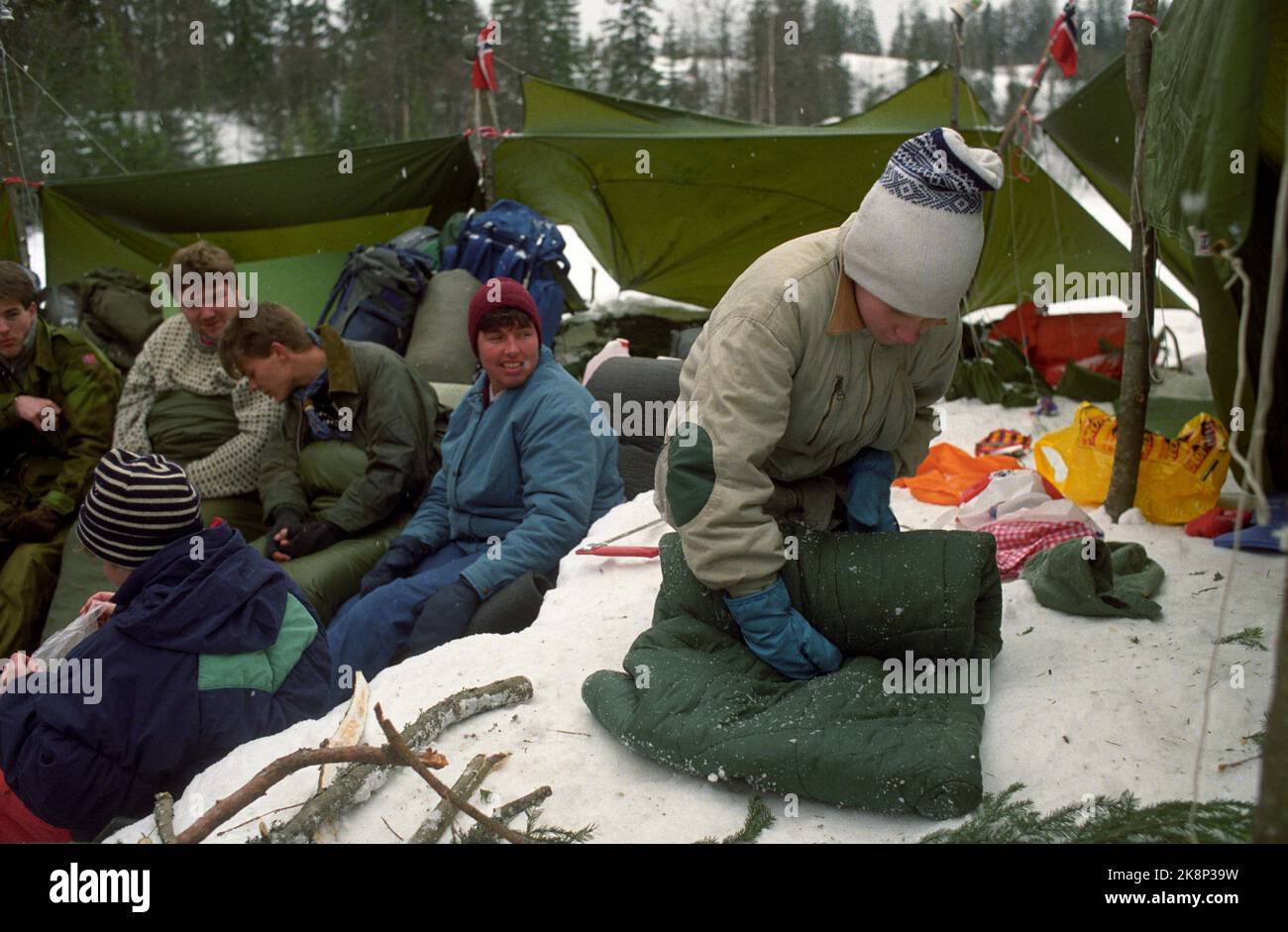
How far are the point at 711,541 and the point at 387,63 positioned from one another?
24.4 meters

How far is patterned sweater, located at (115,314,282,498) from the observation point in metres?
4.61

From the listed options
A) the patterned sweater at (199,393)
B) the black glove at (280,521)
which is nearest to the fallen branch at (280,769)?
the black glove at (280,521)

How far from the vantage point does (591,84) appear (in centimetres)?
2283

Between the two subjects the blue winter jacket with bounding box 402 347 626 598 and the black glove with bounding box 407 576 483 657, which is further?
the blue winter jacket with bounding box 402 347 626 598

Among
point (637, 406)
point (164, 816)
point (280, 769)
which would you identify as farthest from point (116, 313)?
point (280, 769)

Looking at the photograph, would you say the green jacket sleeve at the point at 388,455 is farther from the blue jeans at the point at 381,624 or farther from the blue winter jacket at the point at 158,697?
the blue winter jacket at the point at 158,697

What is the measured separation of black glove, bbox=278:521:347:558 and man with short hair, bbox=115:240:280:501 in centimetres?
68

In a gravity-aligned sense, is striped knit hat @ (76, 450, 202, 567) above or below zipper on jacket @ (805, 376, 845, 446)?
below

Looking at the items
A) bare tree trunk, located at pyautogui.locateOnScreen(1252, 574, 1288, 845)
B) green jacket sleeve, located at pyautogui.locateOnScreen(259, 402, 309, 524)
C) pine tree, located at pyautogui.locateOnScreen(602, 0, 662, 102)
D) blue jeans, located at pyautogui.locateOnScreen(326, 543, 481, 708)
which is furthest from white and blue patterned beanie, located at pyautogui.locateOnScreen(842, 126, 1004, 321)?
pine tree, located at pyautogui.locateOnScreen(602, 0, 662, 102)

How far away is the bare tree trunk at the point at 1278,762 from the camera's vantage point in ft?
3.98

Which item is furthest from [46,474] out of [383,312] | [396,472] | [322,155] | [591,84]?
[591,84]

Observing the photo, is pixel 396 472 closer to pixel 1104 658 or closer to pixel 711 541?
pixel 711 541

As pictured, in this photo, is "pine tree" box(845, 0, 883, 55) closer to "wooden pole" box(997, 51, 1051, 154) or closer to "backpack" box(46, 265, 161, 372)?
"wooden pole" box(997, 51, 1051, 154)

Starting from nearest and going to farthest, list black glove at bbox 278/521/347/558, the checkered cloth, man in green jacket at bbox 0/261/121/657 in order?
1. the checkered cloth
2. black glove at bbox 278/521/347/558
3. man in green jacket at bbox 0/261/121/657
